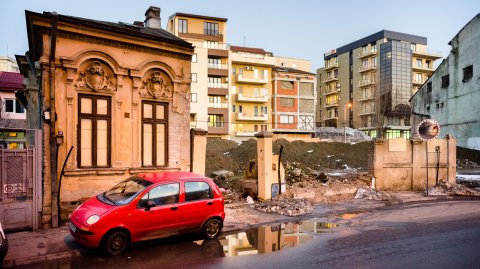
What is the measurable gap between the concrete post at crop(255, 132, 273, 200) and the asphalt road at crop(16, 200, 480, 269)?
3828 millimetres

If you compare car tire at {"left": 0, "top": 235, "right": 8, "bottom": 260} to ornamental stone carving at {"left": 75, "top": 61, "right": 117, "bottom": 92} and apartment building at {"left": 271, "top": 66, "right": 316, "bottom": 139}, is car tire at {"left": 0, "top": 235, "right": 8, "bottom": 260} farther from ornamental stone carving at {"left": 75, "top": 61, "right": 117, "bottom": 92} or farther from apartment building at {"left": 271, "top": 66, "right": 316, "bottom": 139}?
apartment building at {"left": 271, "top": 66, "right": 316, "bottom": 139}

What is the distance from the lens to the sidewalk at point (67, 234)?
7523 millimetres

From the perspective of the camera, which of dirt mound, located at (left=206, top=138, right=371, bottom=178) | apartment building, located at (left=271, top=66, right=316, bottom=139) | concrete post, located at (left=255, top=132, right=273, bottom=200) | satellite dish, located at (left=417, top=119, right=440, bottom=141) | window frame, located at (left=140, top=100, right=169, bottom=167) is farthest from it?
apartment building, located at (left=271, top=66, right=316, bottom=139)

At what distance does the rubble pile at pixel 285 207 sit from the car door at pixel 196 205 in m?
4.03

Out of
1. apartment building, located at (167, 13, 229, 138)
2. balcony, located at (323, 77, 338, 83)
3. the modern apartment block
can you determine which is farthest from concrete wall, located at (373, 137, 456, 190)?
balcony, located at (323, 77, 338, 83)

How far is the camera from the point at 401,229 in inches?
397

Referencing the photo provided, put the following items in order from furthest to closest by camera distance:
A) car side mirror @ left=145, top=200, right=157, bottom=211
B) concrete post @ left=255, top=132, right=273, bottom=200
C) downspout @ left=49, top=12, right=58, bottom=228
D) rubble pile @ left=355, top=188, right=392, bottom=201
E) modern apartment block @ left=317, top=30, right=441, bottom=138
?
modern apartment block @ left=317, top=30, right=441, bottom=138
rubble pile @ left=355, top=188, right=392, bottom=201
concrete post @ left=255, top=132, right=273, bottom=200
downspout @ left=49, top=12, right=58, bottom=228
car side mirror @ left=145, top=200, right=157, bottom=211

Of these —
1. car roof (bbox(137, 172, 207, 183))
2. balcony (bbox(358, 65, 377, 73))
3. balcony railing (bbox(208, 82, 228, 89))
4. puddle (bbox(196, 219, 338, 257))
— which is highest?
balcony (bbox(358, 65, 377, 73))

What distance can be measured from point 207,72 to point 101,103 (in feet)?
130

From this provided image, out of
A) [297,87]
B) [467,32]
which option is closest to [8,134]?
[297,87]

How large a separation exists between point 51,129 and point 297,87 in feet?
168

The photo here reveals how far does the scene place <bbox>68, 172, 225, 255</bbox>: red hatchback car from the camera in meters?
7.54

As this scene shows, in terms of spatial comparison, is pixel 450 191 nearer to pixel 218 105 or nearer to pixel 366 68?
pixel 218 105

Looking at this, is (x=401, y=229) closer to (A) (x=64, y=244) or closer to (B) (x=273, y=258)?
(B) (x=273, y=258)
